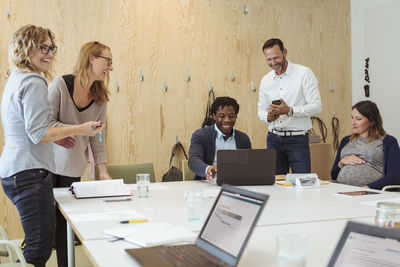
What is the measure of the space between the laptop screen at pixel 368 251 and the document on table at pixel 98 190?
1740 mm

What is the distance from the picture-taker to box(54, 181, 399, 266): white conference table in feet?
5.71

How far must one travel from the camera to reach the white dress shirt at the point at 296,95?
385 centimetres

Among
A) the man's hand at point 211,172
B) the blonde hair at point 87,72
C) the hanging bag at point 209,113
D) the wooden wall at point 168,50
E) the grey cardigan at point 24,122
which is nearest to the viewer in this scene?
the grey cardigan at point 24,122

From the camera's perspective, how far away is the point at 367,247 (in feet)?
3.03

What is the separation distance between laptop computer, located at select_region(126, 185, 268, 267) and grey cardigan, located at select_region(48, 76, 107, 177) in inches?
62.5

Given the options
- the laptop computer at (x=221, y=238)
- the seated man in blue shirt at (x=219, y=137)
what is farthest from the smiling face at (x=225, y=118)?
the laptop computer at (x=221, y=238)

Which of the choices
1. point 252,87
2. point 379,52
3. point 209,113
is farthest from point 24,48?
point 379,52

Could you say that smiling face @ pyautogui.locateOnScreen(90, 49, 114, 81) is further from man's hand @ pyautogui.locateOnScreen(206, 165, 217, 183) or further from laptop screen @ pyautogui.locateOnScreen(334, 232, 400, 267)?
laptop screen @ pyautogui.locateOnScreen(334, 232, 400, 267)

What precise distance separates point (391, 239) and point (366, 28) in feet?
16.4

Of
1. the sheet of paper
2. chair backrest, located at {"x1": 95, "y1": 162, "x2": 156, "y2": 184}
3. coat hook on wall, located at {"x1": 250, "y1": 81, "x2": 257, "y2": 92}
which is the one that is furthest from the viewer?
coat hook on wall, located at {"x1": 250, "y1": 81, "x2": 257, "y2": 92}

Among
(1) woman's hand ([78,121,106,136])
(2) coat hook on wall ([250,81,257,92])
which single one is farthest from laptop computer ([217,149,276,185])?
(2) coat hook on wall ([250,81,257,92])

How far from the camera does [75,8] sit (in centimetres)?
455

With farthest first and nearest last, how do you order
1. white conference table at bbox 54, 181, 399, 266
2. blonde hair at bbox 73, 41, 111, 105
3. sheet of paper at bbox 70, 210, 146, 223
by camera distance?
blonde hair at bbox 73, 41, 111, 105 < sheet of paper at bbox 70, 210, 146, 223 < white conference table at bbox 54, 181, 399, 266

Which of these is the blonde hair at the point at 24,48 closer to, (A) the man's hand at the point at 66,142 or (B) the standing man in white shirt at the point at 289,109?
(A) the man's hand at the point at 66,142
